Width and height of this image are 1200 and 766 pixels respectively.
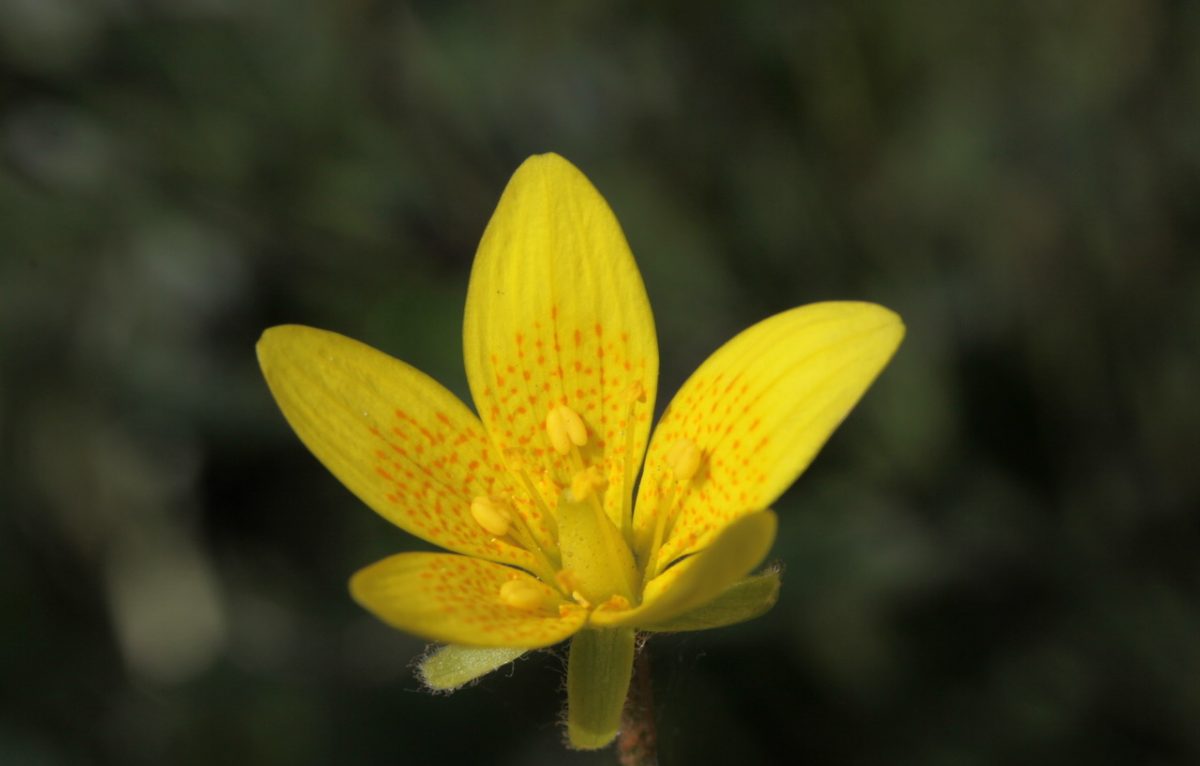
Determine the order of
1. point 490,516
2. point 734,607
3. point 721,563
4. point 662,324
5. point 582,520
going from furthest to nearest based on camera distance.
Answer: point 662,324, point 490,516, point 582,520, point 734,607, point 721,563

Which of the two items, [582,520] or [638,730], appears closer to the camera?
[638,730]

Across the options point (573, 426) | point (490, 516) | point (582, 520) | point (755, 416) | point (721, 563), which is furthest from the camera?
point (573, 426)

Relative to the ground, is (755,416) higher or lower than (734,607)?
higher

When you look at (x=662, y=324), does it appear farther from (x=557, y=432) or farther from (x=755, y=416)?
(x=755, y=416)

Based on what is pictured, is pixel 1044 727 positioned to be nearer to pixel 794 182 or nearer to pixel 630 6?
pixel 794 182

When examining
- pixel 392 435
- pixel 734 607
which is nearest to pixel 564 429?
pixel 392 435

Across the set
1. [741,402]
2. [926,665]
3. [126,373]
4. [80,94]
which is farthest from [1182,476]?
[80,94]

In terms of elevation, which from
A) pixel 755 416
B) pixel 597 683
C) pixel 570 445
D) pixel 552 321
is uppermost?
pixel 552 321
